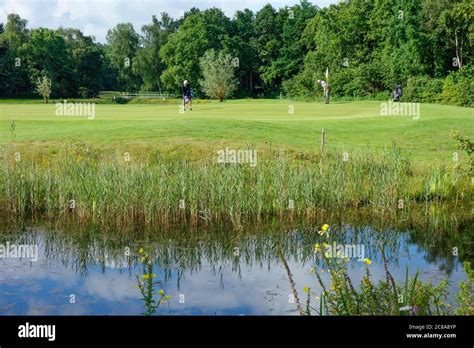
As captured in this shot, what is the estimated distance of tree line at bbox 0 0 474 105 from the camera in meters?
45.0

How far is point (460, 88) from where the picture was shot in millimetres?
47594

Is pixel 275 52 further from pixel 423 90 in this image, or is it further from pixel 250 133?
pixel 250 133

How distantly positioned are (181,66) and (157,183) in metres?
33.7

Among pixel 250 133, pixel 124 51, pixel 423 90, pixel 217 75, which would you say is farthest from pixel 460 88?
pixel 250 133

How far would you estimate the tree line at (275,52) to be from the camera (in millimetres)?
45000

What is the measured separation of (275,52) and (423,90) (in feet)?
47.9

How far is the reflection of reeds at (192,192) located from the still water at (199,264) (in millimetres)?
433

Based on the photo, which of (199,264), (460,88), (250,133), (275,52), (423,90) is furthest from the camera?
(275,52)

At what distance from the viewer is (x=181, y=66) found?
1764 inches

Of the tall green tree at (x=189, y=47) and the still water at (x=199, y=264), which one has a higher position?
the tall green tree at (x=189, y=47)

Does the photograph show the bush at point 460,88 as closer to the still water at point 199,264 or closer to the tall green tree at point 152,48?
the tall green tree at point 152,48

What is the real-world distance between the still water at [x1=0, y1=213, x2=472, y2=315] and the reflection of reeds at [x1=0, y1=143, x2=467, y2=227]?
0.43m

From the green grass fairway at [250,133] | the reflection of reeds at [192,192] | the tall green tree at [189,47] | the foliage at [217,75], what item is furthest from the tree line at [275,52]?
the reflection of reeds at [192,192]

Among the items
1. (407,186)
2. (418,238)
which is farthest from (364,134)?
(418,238)
